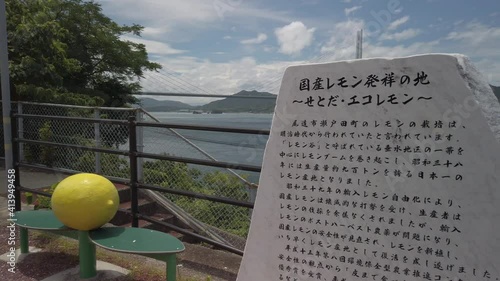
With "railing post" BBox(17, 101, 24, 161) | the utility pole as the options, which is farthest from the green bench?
"railing post" BBox(17, 101, 24, 161)

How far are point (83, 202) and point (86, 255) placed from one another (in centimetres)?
43

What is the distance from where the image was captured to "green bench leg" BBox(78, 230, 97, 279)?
9.23ft

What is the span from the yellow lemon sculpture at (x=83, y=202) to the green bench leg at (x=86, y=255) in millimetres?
95

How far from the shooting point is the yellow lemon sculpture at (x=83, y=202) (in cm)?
268

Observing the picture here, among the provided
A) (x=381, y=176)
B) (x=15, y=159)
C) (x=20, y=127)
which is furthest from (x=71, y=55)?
(x=381, y=176)

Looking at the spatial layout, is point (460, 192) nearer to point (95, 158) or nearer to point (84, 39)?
point (95, 158)

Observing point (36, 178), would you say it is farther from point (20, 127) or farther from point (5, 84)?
point (5, 84)

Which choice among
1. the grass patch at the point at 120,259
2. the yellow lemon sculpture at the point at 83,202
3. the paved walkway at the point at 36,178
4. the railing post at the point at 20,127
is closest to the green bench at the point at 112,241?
the yellow lemon sculpture at the point at 83,202

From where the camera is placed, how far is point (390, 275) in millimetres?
1786

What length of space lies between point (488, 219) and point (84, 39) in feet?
38.9

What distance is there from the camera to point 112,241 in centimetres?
264

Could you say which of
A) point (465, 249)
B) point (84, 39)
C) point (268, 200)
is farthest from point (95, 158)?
point (84, 39)

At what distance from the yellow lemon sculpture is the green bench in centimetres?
12

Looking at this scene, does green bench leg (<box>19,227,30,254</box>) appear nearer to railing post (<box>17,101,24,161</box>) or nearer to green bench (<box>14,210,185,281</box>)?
green bench (<box>14,210,185,281</box>)
